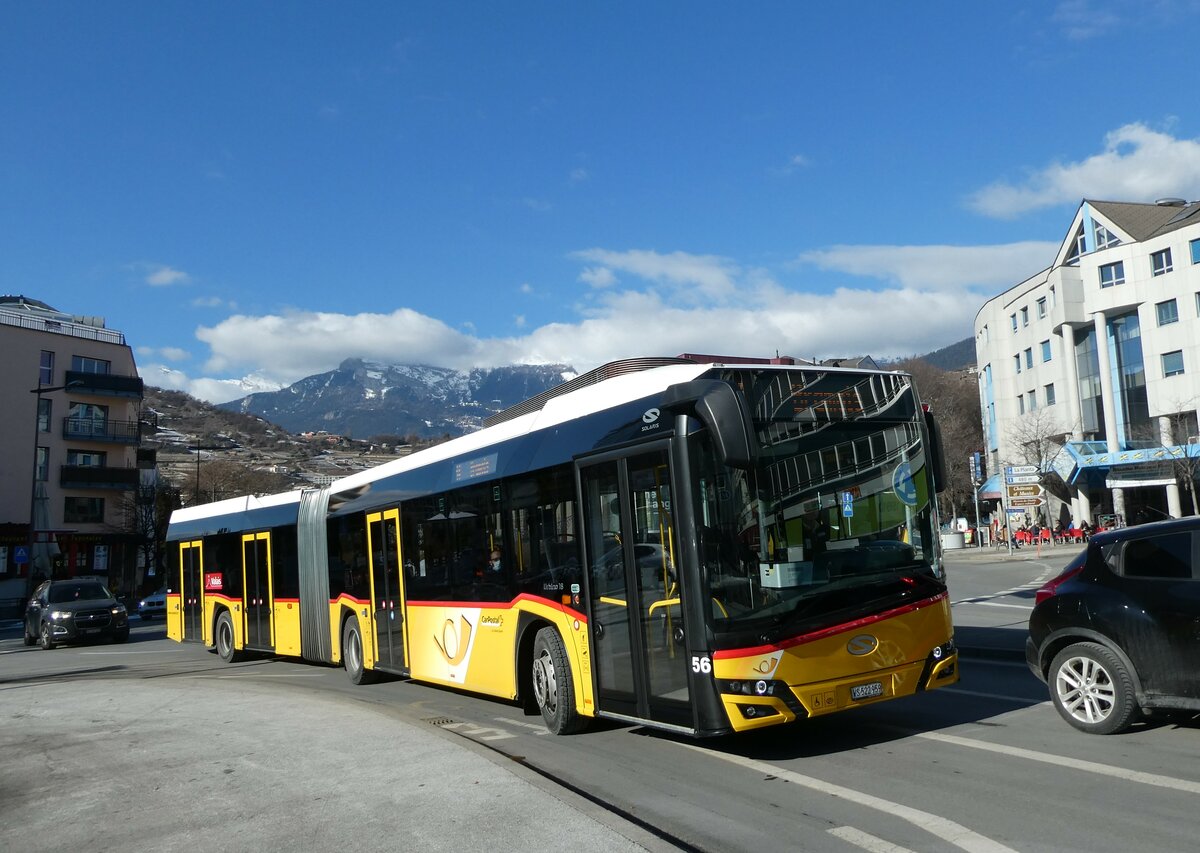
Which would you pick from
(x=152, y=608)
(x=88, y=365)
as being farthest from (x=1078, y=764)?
(x=88, y=365)

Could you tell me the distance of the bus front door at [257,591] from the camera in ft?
60.4

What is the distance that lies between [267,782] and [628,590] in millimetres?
3178

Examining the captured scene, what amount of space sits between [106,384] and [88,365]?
204 cm

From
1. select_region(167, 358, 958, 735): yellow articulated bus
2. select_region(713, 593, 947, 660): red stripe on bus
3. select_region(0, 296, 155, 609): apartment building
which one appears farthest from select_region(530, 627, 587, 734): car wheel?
select_region(0, 296, 155, 609): apartment building

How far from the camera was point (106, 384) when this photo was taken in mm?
67188

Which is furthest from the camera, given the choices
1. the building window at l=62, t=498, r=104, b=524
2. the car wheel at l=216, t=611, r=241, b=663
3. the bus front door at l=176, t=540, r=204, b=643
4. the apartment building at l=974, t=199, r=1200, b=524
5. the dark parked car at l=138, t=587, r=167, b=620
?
the building window at l=62, t=498, r=104, b=524

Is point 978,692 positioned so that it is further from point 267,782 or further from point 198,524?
point 198,524

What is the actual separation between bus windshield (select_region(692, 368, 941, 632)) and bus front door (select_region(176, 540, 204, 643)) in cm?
1669

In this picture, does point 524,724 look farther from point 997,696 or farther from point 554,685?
point 997,696

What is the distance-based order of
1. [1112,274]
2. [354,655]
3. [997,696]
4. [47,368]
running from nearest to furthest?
1. [997,696]
2. [354,655]
3. [1112,274]
4. [47,368]

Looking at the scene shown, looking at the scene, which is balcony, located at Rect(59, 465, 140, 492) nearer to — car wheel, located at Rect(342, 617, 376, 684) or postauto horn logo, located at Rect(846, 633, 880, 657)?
car wheel, located at Rect(342, 617, 376, 684)

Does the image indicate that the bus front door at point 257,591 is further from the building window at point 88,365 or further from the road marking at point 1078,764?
the building window at point 88,365

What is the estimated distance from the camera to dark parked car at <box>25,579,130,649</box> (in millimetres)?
26984

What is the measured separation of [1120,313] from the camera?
2330 inches
